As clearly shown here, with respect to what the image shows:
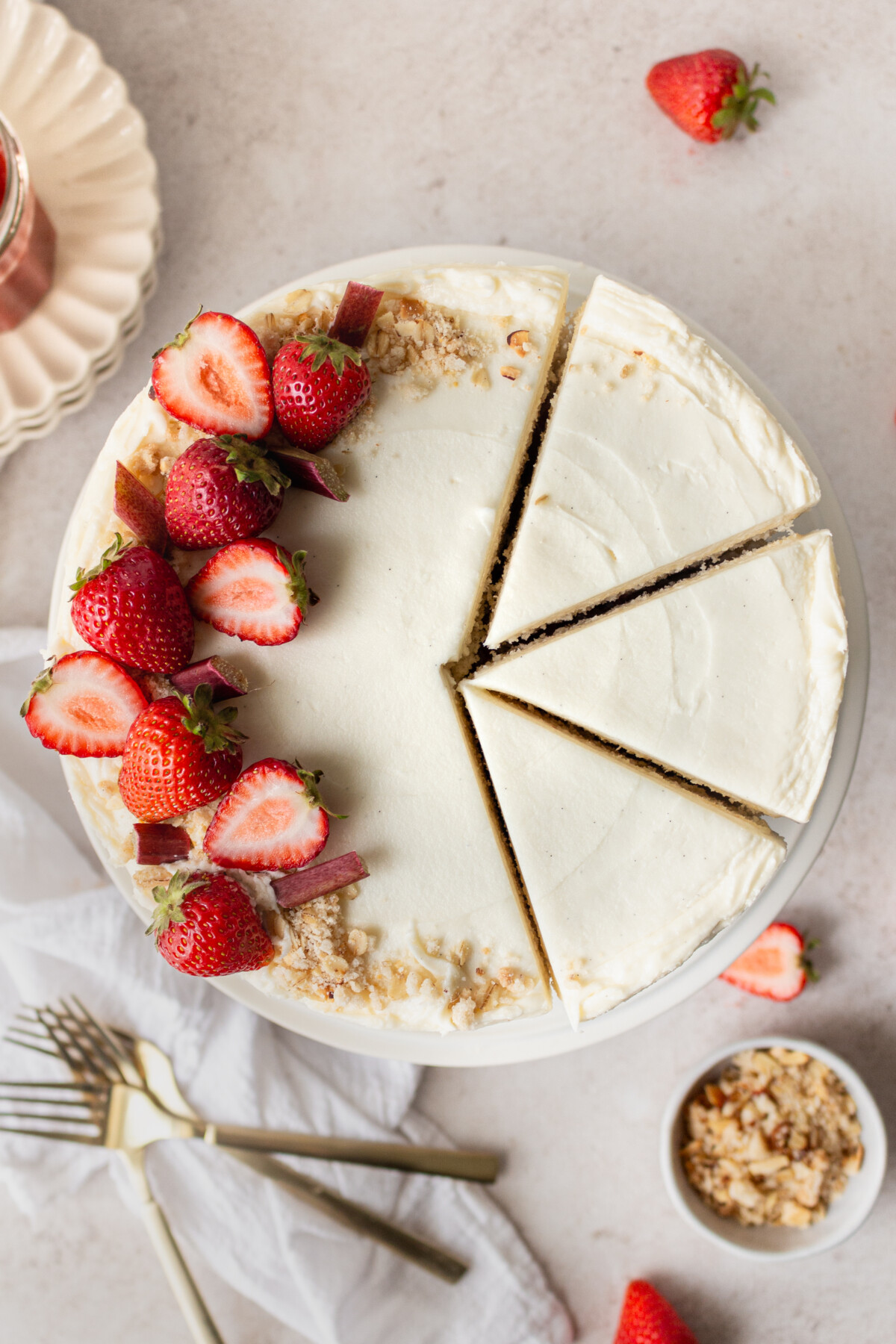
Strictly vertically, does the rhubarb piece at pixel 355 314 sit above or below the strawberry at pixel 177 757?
above

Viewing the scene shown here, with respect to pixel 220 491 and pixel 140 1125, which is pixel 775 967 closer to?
pixel 140 1125

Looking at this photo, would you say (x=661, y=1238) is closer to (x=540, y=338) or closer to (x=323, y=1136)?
(x=323, y=1136)

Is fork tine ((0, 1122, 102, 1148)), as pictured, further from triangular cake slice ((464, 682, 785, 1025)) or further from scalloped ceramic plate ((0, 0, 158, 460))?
scalloped ceramic plate ((0, 0, 158, 460))

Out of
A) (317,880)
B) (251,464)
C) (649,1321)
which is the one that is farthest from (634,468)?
(649,1321)

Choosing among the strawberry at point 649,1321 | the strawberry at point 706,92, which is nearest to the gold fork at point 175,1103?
the strawberry at point 649,1321

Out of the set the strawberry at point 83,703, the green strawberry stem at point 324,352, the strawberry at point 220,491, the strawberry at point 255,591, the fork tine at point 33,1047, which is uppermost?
the green strawberry stem at point 324,352

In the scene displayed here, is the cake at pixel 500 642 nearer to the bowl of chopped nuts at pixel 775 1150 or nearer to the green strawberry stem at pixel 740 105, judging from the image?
the bowl of chopped nuts at pixel 775 1150

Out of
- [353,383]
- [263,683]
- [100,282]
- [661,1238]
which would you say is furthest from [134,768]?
[661,1238]
